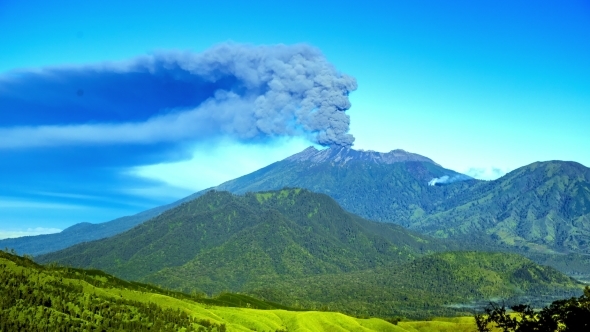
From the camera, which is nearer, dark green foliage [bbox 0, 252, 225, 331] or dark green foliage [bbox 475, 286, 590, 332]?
dark green foliage [bbox 475, 286, 590, 332]

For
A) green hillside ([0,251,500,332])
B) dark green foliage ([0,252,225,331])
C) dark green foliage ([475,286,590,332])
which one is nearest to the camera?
dark green foliage ([475,286,590,332])

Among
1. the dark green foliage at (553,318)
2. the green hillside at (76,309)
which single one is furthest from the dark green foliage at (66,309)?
the dark green foliage at (553,318)

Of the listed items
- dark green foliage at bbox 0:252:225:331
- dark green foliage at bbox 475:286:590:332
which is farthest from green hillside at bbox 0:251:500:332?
dark green foliage at bbox 475:286:590:332

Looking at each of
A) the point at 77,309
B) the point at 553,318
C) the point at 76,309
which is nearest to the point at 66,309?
the point at 76,309

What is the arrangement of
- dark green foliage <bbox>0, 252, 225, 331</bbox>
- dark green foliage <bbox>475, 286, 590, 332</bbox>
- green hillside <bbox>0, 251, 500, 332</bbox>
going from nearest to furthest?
dark green foliage <bbox>475, 286, 590, 332</bbox>, dark green foliage <bbox>0, 252, 225, 331</bbox>, green hillside <bbox>0, 251, 500, 332</bbox>

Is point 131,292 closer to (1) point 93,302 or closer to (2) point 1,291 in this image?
(1) point 93,302

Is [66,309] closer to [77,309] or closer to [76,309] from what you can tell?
[76,309]

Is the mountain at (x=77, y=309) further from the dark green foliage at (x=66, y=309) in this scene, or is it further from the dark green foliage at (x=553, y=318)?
the dark green foliage at (x=553, y=318)

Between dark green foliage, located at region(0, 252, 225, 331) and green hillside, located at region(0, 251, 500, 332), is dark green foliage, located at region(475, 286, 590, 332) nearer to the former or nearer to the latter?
dark green foliage, located at region(0, 252, 225, 331)

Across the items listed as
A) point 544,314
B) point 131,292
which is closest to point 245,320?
point 131,292
